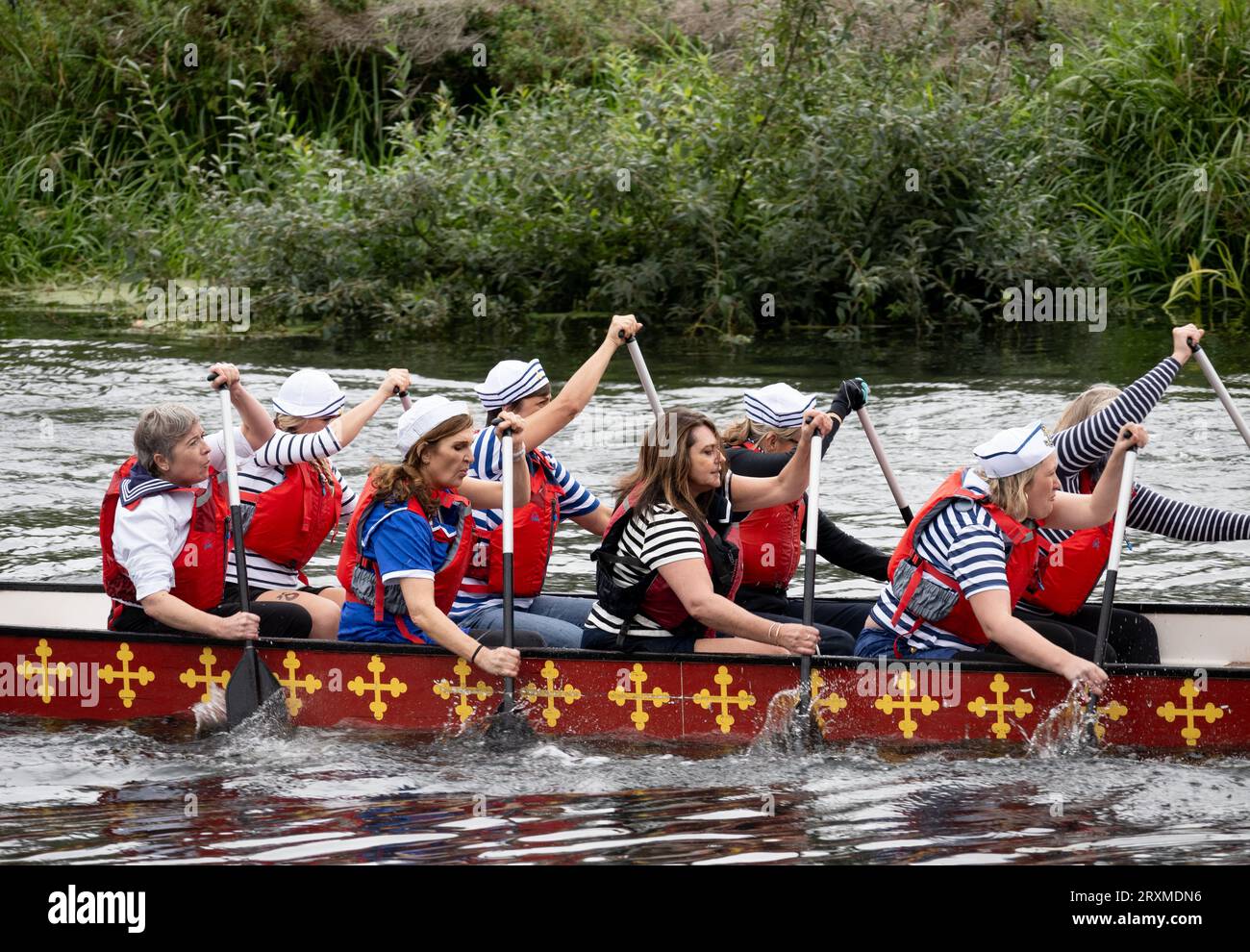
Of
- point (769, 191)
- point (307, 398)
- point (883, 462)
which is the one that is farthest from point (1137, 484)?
point (769, 191)

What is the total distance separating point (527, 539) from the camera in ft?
21.6

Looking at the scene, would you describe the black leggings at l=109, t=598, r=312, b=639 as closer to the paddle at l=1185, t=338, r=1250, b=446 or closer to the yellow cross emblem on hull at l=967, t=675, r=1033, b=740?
the yellow cross emblem on hull at l=967, t=675, r=1033, b=740

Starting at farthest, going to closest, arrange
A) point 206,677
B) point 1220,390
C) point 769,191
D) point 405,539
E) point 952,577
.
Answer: point 769,191 → point 1220,390 → point 206,677 → point 405,539 → point 952,577

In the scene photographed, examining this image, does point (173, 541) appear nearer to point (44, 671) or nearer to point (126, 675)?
point (126, 675)

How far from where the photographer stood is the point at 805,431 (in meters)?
6.20

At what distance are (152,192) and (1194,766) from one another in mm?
12969

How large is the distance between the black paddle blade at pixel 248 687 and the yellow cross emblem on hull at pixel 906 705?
2.10m

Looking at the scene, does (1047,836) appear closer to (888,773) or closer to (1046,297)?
(888,773)

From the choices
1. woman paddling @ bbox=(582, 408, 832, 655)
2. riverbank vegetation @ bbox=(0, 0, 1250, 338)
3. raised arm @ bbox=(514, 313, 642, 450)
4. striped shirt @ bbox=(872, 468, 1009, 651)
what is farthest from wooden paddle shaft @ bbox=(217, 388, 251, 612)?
riverbank vegetation @ bbox=(0, 0, 1250, 338)

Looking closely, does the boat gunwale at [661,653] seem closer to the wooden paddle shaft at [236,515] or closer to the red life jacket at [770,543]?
the wooden paddle shaft at [236,515]

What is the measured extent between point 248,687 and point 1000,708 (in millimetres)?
2553

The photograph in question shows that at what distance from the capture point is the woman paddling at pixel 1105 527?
627 cm

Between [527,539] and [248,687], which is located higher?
[527,539]

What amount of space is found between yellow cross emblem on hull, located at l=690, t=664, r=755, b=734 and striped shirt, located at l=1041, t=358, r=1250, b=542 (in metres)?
1.27
